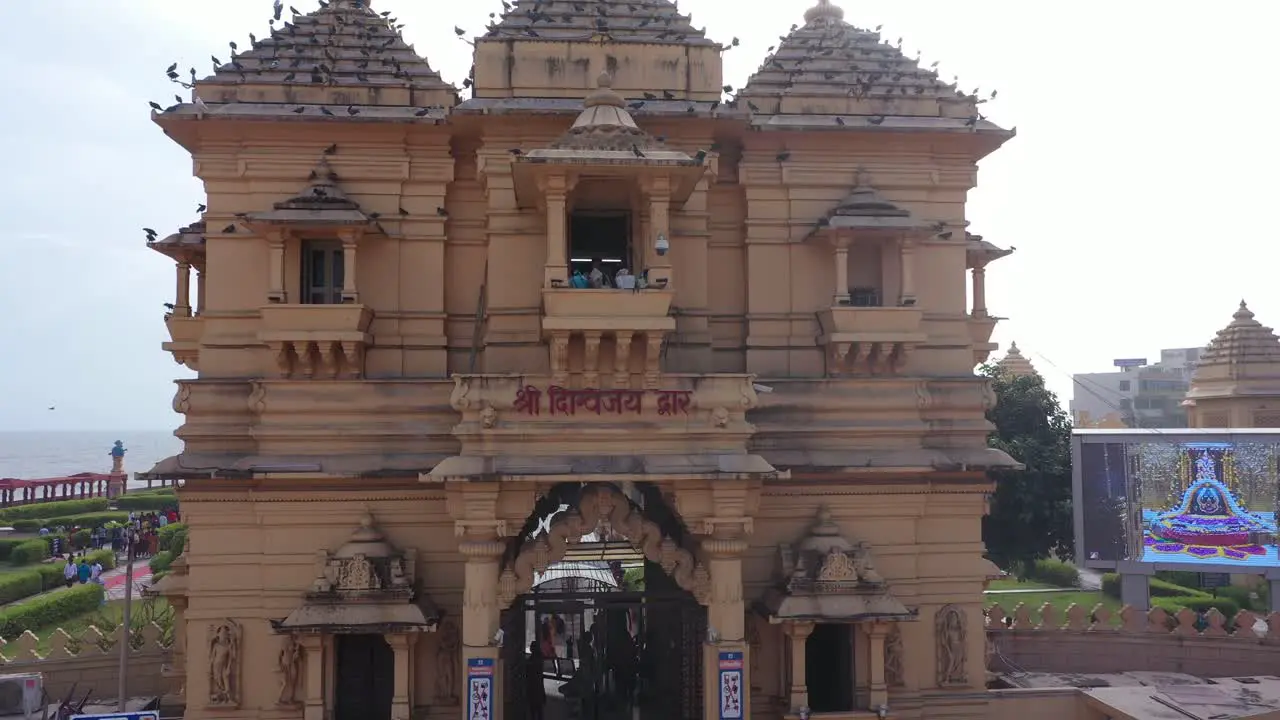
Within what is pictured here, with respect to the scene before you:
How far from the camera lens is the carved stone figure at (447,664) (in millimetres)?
13891

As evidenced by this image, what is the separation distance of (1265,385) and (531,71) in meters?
30.2

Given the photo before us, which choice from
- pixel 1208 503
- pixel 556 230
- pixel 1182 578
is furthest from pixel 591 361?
pixel 1182 578

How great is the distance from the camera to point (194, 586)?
45.7 feet

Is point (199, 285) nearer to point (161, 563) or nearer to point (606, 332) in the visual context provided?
point (606, 332)

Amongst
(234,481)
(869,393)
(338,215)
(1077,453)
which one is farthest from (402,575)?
(1077,453)

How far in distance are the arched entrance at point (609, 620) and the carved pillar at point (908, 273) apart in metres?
5.16

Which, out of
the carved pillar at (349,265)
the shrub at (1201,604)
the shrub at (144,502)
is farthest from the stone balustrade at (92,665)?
the shrub at (144,502)

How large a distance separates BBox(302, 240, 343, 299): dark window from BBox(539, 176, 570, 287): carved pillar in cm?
393

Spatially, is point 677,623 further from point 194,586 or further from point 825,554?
point 194,586

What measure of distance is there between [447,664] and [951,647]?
7.91 meters

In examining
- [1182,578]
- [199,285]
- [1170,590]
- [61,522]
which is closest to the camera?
[199,285]

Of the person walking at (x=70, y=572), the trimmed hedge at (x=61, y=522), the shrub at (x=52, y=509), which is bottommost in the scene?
the person walking at (x=70, y=572)

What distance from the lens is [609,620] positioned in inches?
690

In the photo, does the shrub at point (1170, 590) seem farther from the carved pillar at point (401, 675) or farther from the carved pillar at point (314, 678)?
the carved pillar at point (314, 678)
